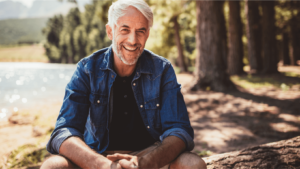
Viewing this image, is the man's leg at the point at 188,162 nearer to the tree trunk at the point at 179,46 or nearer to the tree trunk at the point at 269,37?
the tree trunk at the point at 269,37

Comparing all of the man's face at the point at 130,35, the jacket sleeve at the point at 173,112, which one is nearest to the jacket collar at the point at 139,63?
the man's face at the point at 130,35

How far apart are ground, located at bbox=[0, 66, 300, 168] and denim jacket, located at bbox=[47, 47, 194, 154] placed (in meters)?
1.95

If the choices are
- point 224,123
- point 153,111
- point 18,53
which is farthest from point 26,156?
point 18,53

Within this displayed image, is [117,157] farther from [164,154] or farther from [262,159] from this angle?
[262,159]

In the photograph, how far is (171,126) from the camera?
2033mm

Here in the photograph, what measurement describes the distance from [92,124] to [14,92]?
34.3 ft

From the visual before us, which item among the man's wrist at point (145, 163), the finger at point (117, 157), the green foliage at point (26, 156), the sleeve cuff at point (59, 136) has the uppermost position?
the sleeve cuff at point (59, 136)

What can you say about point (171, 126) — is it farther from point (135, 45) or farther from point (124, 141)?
point (135, 45)

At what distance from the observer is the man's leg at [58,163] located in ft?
5.36

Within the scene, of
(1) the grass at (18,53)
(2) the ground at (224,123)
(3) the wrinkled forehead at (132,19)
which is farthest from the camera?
(1) the grass at (18,53)

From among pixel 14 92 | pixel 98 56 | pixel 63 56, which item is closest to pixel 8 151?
pixel 98 56

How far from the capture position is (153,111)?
2188 mm

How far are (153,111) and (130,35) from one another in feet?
2.61

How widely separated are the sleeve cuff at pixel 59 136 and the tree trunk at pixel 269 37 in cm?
1367
